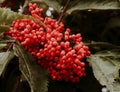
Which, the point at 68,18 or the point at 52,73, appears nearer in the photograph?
the point at 52,73

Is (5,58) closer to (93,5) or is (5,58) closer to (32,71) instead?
(32,71)

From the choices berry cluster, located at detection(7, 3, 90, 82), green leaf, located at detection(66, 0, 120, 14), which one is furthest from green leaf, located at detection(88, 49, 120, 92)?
green leaf, located at detection(66, 0, 120, 14)

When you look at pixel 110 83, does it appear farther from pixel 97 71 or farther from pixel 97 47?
pixel 97 47

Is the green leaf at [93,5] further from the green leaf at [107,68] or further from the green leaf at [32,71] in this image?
the green leaf at [32,71]

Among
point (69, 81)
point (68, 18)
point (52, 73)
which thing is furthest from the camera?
point (68, 18)

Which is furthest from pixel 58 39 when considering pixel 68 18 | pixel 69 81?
pixel 68 18

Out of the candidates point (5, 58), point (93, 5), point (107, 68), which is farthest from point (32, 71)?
point (93, 5)
